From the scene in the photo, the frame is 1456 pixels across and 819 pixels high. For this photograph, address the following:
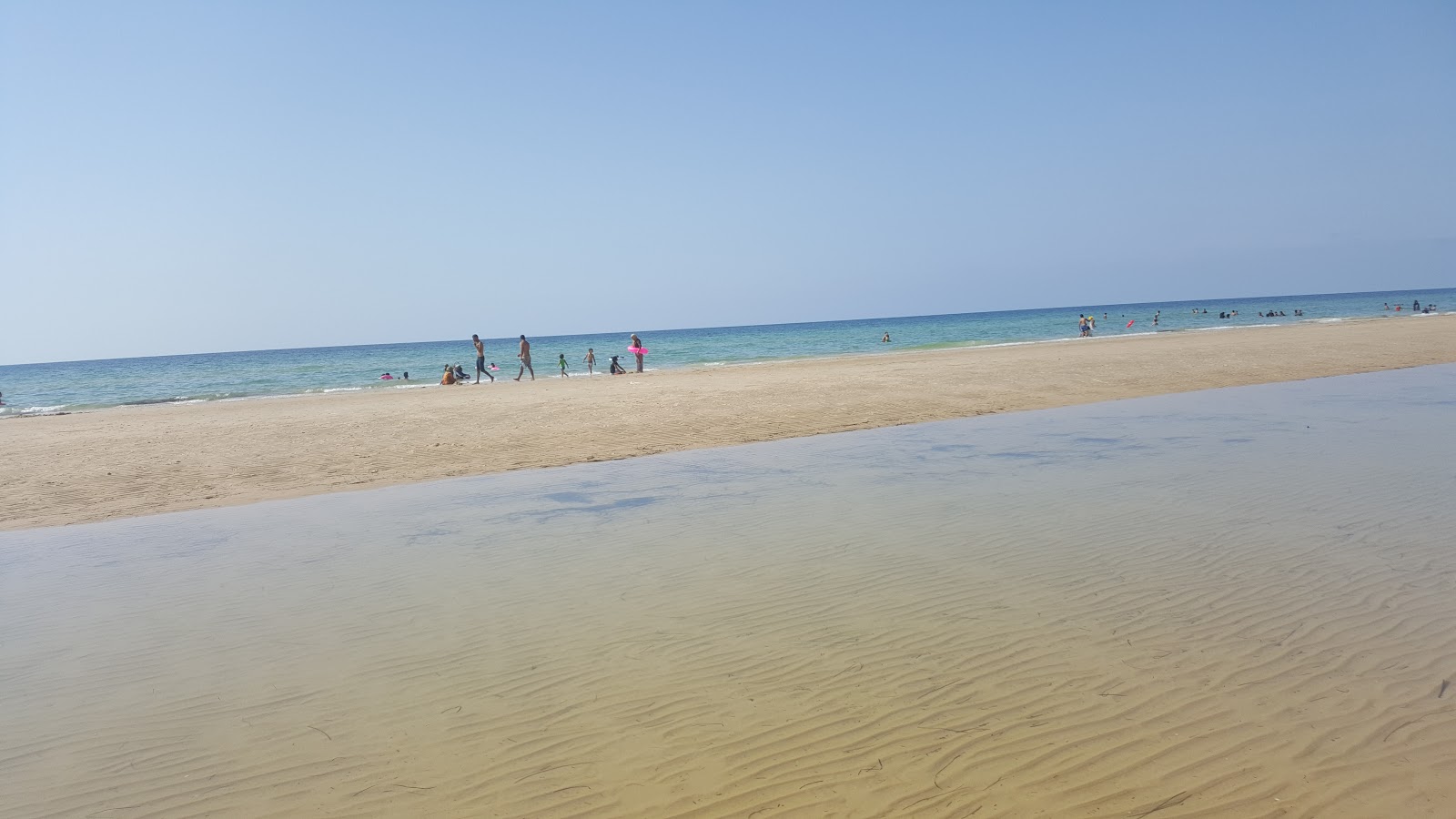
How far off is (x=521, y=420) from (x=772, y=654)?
14.5 meters

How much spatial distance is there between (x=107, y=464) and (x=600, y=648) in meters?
13.9

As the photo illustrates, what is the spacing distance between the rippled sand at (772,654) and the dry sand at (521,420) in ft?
10.1

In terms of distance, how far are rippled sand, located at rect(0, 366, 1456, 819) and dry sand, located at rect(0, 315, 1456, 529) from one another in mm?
3082

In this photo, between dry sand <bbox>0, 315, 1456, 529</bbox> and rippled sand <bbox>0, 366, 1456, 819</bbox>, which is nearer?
rippled sand <bbox>0, 366, 1456, 819</bbox>

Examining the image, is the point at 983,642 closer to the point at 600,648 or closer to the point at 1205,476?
the point at 600,648

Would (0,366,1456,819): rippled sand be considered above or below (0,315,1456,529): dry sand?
below

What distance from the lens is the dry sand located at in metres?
13.8

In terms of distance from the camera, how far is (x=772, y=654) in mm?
5645

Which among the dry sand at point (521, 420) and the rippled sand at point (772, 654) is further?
the dry sand at point (521, 420)

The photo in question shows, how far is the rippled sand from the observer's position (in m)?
4.12

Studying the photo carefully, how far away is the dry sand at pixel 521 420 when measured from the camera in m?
13.8

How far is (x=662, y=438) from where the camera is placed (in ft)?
53.5

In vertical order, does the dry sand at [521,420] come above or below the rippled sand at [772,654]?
above

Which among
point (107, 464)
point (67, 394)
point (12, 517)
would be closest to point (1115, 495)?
point (12, 517)
